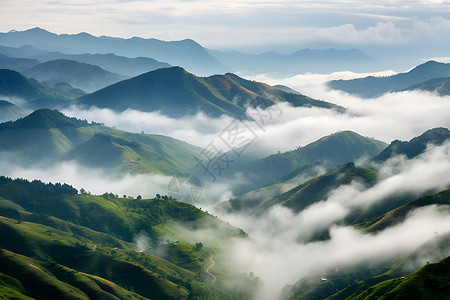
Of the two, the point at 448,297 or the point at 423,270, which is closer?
the point at 448,297

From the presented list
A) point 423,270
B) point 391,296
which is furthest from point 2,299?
point 423,270

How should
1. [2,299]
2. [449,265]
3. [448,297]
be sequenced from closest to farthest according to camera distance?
[448,297]
[449,265]
[2,299]

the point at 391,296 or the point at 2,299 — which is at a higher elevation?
the point at 2,299

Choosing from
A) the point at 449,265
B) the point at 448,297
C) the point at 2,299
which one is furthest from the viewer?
the point at 2,299

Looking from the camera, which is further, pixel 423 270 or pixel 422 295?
pixel 423 270

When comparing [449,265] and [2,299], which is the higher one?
[2,299]

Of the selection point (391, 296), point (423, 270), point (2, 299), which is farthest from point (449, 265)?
point (2, 299)

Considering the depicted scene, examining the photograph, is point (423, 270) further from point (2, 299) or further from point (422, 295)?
point (2, 299)

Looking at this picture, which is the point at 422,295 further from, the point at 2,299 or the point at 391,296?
the point at 2,299
